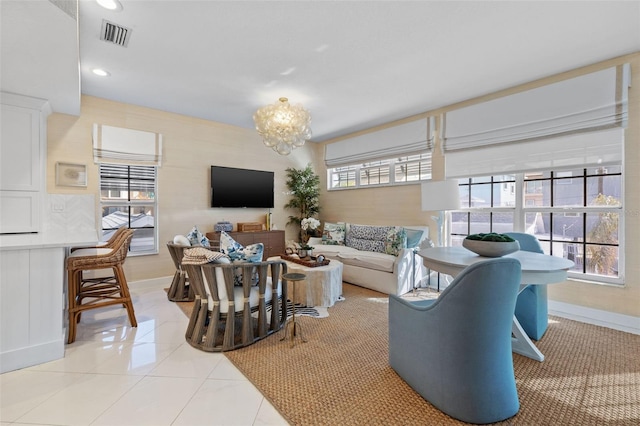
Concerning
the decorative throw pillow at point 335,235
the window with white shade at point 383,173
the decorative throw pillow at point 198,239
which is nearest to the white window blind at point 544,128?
the window with white shade at point 383,173

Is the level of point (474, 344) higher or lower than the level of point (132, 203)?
lower

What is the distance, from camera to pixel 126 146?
3.96 meters

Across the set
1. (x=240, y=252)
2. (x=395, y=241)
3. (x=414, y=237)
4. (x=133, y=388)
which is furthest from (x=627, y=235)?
A: (x=133, y=388)

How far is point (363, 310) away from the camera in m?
3.19

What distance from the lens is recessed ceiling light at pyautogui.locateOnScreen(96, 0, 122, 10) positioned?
201 centimetres

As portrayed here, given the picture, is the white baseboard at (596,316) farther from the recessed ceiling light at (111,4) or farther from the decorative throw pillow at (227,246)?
the recessed ceiling light at (111,4)

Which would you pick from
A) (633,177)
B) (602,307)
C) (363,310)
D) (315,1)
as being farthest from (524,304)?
(315,1)

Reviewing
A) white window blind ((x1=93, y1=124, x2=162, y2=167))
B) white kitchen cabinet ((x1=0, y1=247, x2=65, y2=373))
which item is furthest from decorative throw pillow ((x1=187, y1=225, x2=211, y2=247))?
white window blind ((x1=93, y1=124, x2=162, y2=167))

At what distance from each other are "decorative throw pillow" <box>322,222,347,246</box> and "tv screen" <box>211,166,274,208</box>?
1.25 meters

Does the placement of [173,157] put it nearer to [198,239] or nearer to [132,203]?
[132,203]

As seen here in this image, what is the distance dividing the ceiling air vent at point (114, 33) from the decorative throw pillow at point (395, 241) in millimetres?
3760

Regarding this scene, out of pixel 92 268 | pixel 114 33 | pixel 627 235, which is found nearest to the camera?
pixel 114 33

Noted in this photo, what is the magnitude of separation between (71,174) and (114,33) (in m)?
2.17

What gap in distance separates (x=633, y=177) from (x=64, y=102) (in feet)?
19.7
